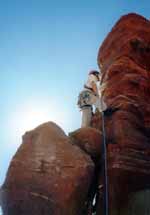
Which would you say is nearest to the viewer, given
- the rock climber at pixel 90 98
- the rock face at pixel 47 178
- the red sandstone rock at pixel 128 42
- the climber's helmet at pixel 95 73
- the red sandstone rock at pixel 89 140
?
the rock face at pixel 47 178

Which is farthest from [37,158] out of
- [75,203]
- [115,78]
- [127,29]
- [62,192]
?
[127,29]

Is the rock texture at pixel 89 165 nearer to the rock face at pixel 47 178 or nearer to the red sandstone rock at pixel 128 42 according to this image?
the rock face at pixel 47 178

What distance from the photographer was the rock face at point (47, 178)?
11.0 metres

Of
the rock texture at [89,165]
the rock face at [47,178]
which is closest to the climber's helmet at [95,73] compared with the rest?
the rock texture at [89,165]

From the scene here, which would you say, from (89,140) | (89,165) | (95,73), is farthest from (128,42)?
(89,165)

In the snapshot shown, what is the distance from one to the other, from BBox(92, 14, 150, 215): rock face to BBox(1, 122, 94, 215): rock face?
61.2 inches

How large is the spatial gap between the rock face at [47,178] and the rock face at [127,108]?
1.55m

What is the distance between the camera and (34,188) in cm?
1125

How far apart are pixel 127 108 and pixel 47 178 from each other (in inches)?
235

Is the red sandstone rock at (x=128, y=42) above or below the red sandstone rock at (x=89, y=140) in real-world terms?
above

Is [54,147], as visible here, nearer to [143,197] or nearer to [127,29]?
[143,197]

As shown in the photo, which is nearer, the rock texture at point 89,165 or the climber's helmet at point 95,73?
the rock texture at point 89,165

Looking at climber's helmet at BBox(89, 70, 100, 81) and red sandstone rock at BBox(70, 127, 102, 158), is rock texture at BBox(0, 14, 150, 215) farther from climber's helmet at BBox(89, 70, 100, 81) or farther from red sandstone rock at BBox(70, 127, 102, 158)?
climber's helmet at BBox(89, 70, 100, 81)

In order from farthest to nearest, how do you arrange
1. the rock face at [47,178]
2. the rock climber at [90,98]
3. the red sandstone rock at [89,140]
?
the rock climber at [90,98] < the red sandstone rock at [89,140] < the rock face at [47,178]
